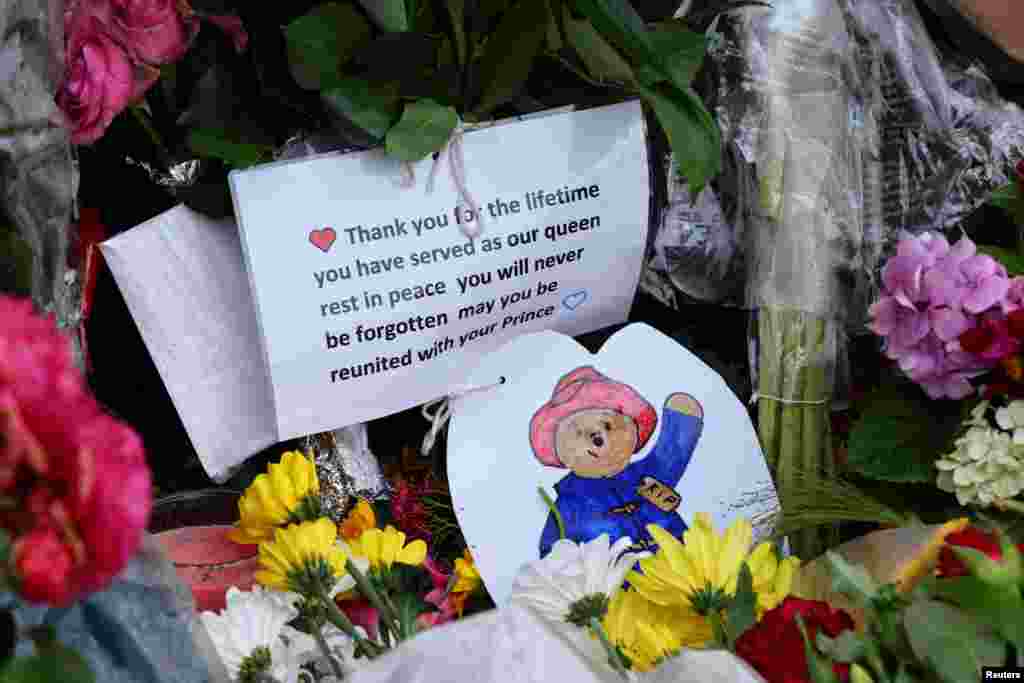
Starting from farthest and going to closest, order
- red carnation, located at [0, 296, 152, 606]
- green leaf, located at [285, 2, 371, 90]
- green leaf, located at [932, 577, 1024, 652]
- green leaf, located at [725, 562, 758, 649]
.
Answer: green leaf, located at [285, 2, 371, 90], green leaf, located at [725, 562, 758, 649], green leaf, located at [932, 577, 1024, 652], red carnation, located at [0, 296, 152, 606]

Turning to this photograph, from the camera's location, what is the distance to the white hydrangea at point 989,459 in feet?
2.43

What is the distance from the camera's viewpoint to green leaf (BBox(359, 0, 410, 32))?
77 cm

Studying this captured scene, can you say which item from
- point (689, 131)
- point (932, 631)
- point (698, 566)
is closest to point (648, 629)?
point (698, 566)

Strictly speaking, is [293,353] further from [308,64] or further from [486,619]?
[486,619]

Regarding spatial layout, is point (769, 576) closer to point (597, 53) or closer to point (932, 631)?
point (932, 631)

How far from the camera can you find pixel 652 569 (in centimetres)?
70

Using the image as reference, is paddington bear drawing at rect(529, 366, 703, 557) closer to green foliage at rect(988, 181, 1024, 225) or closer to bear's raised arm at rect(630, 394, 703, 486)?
bear's raised arm at rect(630, 394, 703, 486)

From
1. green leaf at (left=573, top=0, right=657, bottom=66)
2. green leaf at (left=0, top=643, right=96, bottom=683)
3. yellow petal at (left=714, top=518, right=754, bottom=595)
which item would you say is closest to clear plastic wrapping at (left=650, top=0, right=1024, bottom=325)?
green leaf at (left=573, top=0, right=657, bottom=66)

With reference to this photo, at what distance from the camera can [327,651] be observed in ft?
2.14

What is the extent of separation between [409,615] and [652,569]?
5.8 inches

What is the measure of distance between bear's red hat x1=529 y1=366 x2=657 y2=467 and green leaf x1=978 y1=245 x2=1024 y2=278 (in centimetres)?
27

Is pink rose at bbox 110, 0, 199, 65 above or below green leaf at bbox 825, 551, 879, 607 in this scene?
above

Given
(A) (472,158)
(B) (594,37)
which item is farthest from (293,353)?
(B) (594,37)

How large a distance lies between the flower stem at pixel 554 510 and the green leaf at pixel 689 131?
240mm
